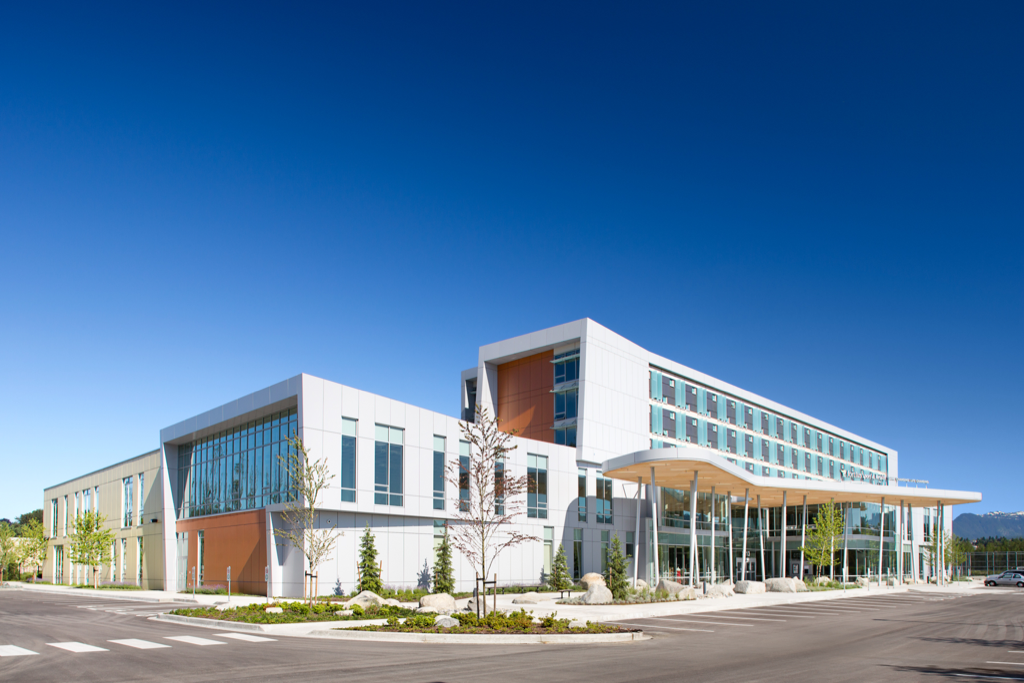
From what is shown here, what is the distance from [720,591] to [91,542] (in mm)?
41034

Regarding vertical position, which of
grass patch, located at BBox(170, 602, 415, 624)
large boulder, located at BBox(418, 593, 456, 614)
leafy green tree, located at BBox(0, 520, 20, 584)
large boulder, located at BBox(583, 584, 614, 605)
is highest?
grass patch, located at BBox(170, 602, 415, 624)

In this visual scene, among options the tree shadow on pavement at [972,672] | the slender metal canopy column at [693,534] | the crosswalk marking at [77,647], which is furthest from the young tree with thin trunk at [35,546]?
the tree shadow on pavement at [972,672]

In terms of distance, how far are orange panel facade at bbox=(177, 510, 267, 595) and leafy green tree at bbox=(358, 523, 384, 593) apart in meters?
4.70

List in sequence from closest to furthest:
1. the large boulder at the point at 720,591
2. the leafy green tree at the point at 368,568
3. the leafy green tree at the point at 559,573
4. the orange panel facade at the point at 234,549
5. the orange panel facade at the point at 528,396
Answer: the leafy green tree at the point at 368,568
the orange panel facade at the point at 234,549
the large boulder at the point at 720,591
the leafy green tree at the point at 559,573
the orange panel facade at the point at 528,396

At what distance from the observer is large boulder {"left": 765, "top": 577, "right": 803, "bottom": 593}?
4203 centimetres

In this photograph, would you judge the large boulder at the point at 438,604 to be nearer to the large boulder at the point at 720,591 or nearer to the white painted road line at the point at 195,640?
the white painted road line at the point at 195,640

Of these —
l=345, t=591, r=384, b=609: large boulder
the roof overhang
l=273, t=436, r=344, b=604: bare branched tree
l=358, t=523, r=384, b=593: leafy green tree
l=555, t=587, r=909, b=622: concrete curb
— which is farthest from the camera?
the roof overhang

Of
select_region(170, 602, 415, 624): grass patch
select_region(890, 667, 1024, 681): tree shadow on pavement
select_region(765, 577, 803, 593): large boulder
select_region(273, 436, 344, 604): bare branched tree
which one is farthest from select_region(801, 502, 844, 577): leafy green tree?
select_region(890, 667, 1024, 681): tree shadow on pavement

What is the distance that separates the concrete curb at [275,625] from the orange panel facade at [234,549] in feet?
35.9

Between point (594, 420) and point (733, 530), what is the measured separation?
59.7ft

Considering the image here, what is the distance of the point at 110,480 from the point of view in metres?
54.5

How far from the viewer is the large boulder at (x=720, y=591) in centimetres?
3789

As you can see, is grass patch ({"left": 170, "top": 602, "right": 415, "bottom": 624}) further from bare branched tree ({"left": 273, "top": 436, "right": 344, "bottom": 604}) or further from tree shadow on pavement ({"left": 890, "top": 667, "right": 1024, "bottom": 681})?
tree shadow on pavement ({"left": 890, "top": 667, "right": 1024, "bottom": 681})

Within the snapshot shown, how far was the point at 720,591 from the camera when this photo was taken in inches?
1506
